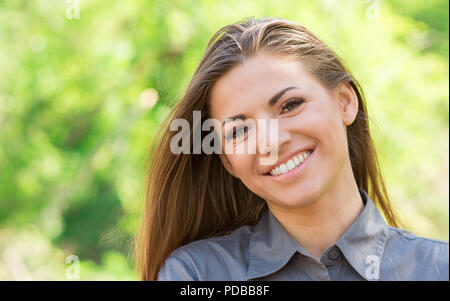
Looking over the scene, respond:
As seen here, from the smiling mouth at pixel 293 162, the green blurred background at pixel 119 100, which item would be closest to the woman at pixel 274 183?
the smiling mouth at pixel 293 162

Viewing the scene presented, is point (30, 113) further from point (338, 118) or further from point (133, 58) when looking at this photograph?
point (338, 118)

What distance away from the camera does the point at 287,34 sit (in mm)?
1698

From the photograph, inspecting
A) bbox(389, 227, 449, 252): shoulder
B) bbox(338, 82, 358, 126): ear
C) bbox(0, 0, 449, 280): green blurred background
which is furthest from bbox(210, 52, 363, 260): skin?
bbox(0, 0, 449, 280): green blurred background

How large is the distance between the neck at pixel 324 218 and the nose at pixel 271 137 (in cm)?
19

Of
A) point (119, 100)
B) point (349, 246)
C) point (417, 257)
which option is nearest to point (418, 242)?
point (417, 257)

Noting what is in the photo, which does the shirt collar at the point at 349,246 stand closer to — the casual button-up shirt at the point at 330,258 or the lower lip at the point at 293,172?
the casual button-up shirt at the point at 330,258

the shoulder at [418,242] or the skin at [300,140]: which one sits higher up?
the skin at [300,140]

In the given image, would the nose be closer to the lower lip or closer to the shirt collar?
the lower lip

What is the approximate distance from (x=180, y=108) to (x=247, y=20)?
390 mm

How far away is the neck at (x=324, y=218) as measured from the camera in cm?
162

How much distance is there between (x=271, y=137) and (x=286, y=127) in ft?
0.16

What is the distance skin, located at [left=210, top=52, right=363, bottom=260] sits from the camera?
152 centimetres

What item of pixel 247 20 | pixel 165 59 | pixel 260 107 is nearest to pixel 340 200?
pixel 260 107

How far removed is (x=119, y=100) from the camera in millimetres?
4246
